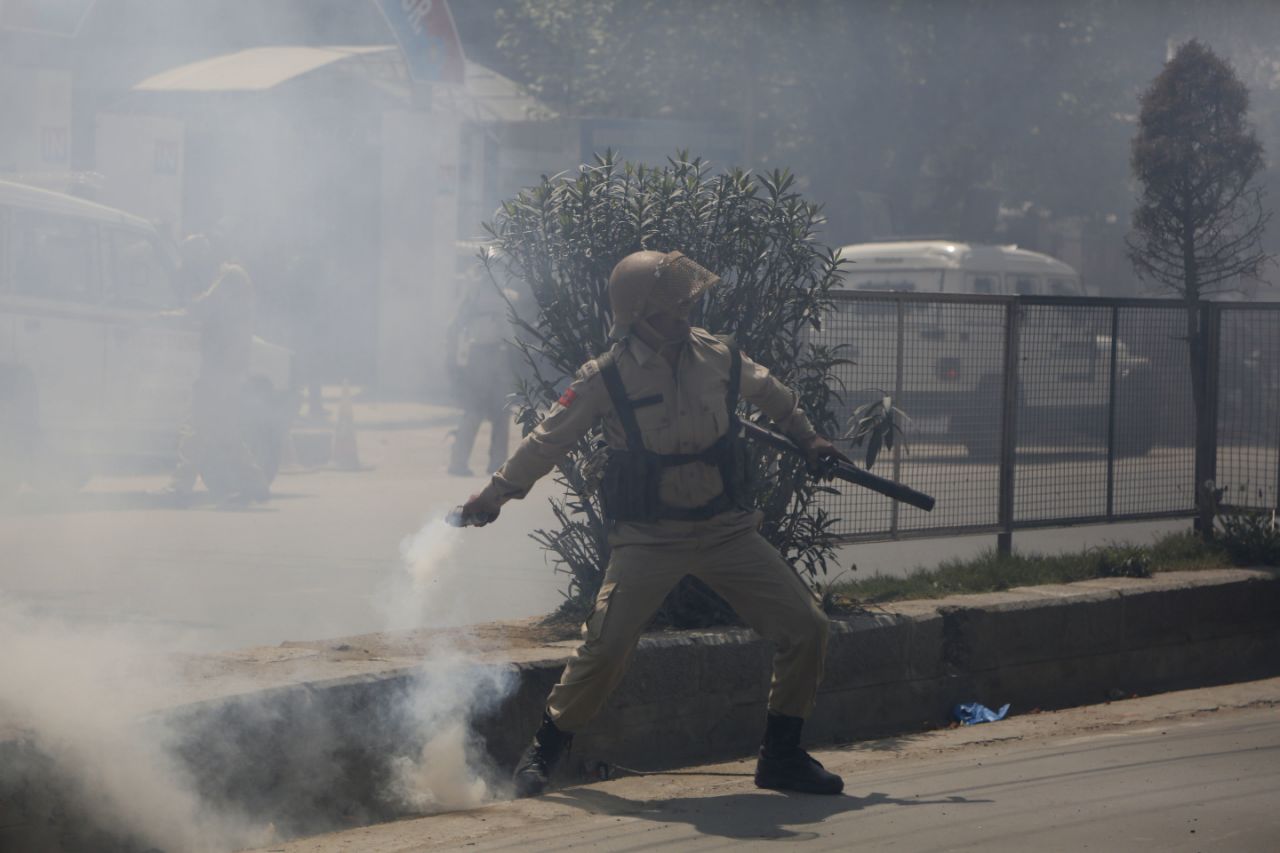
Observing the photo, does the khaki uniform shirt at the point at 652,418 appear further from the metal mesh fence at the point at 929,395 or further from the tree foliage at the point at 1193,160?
the tree foliage at the point at 1193,160

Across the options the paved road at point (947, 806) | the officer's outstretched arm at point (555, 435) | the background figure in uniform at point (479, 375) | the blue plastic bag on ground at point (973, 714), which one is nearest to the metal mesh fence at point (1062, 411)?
the blue plastic bag on ground at point (973, 714)

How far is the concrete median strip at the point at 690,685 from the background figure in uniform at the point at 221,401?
6.25m

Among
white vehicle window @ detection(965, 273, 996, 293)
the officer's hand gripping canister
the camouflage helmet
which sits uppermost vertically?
white vehicle window @ detection(965, 273, 996, 293)

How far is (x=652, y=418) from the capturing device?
441 cm

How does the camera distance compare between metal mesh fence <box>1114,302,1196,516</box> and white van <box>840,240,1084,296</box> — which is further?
white van <box>840,240,1084,296</box>

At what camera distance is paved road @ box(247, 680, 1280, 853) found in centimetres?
406

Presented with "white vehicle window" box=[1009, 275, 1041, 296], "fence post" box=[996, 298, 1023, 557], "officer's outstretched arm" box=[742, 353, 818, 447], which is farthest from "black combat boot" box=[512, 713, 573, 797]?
"white vehicle window" box=[1009, 275, 1041, 296]

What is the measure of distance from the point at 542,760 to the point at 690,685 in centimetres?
83

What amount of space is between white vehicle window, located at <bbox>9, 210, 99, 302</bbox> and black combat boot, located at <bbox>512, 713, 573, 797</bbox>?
24.2ft

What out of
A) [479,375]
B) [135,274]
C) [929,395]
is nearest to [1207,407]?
[929,395]

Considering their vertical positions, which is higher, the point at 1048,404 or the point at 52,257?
the point at 52,257

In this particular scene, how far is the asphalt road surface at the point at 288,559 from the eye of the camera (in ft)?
22.5

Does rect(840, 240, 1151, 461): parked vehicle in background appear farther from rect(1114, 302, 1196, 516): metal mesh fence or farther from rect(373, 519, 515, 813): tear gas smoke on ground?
rect(373, 519, 515, 813): tear gas smoke on ground

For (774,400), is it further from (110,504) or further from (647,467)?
(110,504)
